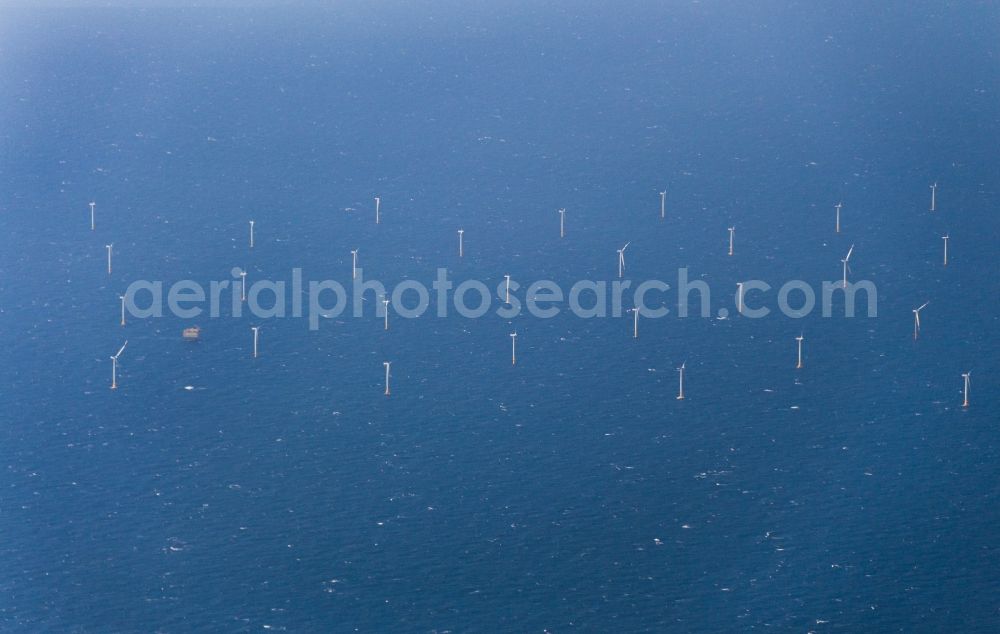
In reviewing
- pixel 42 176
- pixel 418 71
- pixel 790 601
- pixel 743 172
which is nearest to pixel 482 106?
pixel 418 71

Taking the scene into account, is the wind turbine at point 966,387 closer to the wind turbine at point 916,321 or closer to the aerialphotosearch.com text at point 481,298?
the wind turbine at point 916,321

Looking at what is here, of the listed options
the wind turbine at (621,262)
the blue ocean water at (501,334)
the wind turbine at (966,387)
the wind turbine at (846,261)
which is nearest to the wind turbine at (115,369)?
the blue ocean water at (501,334)

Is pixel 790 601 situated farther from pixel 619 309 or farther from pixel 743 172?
pixel 743 172

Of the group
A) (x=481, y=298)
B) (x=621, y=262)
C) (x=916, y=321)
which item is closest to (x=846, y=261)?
(x=916, y=321)

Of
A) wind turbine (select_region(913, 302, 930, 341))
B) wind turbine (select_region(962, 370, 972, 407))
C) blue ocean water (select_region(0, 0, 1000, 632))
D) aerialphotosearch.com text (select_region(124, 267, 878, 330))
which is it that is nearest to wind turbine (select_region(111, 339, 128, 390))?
blue ocean water (select_region(0, 0, 1000, 632))

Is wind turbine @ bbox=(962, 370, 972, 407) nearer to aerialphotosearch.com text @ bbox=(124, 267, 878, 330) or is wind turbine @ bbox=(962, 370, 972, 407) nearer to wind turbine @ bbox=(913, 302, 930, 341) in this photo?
wind turbine @ bbox=(913, 302, 930, 341)

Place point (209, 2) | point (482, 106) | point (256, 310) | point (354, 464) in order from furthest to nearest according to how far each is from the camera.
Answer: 1. point (209, 2)
2. point (482, 106)
3. point (256, 310)
4. point (354, 464)
